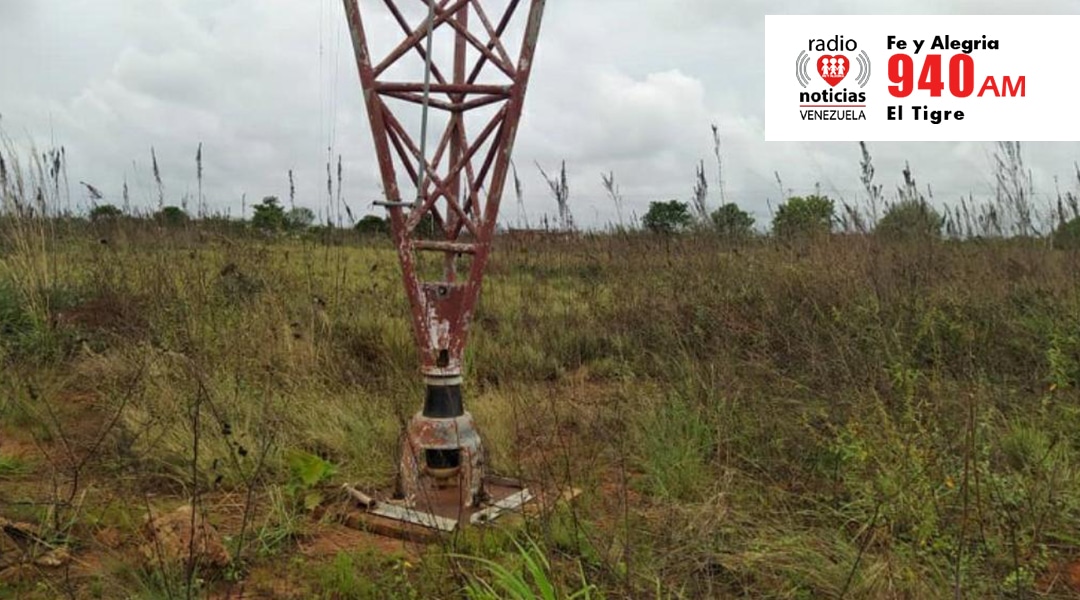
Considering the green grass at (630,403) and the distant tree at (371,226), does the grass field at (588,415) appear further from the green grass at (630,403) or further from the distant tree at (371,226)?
the distant tree at (371,226)

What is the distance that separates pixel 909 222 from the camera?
230 inches

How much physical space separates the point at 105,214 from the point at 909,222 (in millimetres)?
6809

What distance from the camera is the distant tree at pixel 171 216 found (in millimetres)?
5770

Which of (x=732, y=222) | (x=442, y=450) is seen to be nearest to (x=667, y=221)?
(x=732, y=222)

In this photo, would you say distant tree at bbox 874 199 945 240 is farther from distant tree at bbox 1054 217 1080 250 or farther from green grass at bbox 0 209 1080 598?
distant tree at bbox 1054 217 1080 250

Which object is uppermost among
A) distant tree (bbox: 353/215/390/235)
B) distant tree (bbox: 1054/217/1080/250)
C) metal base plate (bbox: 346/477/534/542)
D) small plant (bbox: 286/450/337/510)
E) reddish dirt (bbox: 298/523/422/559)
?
distant tree (bbox: 353/215/390/235)

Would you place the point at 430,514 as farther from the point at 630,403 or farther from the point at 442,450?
the point at 630,403

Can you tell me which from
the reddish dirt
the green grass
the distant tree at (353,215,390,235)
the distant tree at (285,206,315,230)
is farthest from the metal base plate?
the distant tree at (353,215,390,235)

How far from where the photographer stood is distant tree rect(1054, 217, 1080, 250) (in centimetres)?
544

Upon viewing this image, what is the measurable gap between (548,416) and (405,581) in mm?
1742

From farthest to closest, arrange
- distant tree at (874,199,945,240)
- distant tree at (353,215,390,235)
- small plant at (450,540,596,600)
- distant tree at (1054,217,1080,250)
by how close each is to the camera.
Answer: distant tree at (353,215,390,235) < distant tree at (874,199,945,240) < distant tree at (1054,217,1080,250) < small plant at (450,540,596,600)

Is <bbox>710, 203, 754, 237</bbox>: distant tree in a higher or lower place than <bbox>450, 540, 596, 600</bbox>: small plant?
higher

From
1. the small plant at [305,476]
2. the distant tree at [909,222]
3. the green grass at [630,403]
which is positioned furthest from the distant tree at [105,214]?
the distant tree at [909,222]

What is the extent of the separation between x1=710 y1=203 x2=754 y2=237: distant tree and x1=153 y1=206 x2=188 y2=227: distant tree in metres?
4.53
